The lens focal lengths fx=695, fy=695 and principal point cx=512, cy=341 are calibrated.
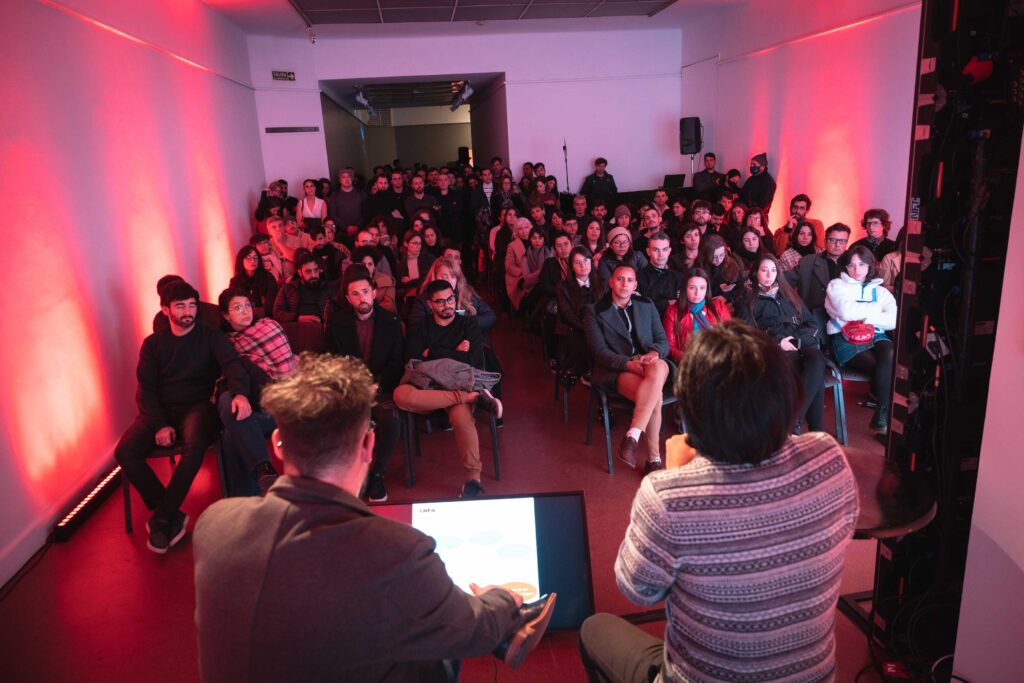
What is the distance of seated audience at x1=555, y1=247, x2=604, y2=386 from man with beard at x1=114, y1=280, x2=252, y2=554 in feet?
6.89

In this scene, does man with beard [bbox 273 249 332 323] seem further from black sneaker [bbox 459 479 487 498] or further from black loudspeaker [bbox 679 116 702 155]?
black loudspeaker [bbox 679 116 702 155]

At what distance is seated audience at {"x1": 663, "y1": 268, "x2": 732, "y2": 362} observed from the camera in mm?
4449

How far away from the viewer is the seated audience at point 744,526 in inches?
52.0

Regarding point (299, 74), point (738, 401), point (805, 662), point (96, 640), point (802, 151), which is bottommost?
point (96, 640)

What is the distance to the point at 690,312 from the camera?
4535mm

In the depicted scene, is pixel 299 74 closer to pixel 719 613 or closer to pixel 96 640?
pixel 96 640

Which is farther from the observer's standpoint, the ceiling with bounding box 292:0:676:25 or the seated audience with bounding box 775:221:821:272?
the ceiling with bounding box 292:0:676:25

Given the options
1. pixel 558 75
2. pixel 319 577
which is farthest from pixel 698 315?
pixel 558 75

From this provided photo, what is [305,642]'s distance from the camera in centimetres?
124

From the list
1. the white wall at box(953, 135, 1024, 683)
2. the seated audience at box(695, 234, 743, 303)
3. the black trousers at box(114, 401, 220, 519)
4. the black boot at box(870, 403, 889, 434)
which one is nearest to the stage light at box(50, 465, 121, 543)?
the black trousers at box(114, 401, 220, 519)

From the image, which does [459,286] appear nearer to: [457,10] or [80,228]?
[80,228]

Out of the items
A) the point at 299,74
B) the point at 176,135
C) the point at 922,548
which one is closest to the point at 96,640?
the point at 922,548

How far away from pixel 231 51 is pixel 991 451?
31.2ft

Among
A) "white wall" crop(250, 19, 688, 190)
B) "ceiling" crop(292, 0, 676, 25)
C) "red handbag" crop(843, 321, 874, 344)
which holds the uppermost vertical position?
"ceiling" crop(292, 0, 676, 25)
